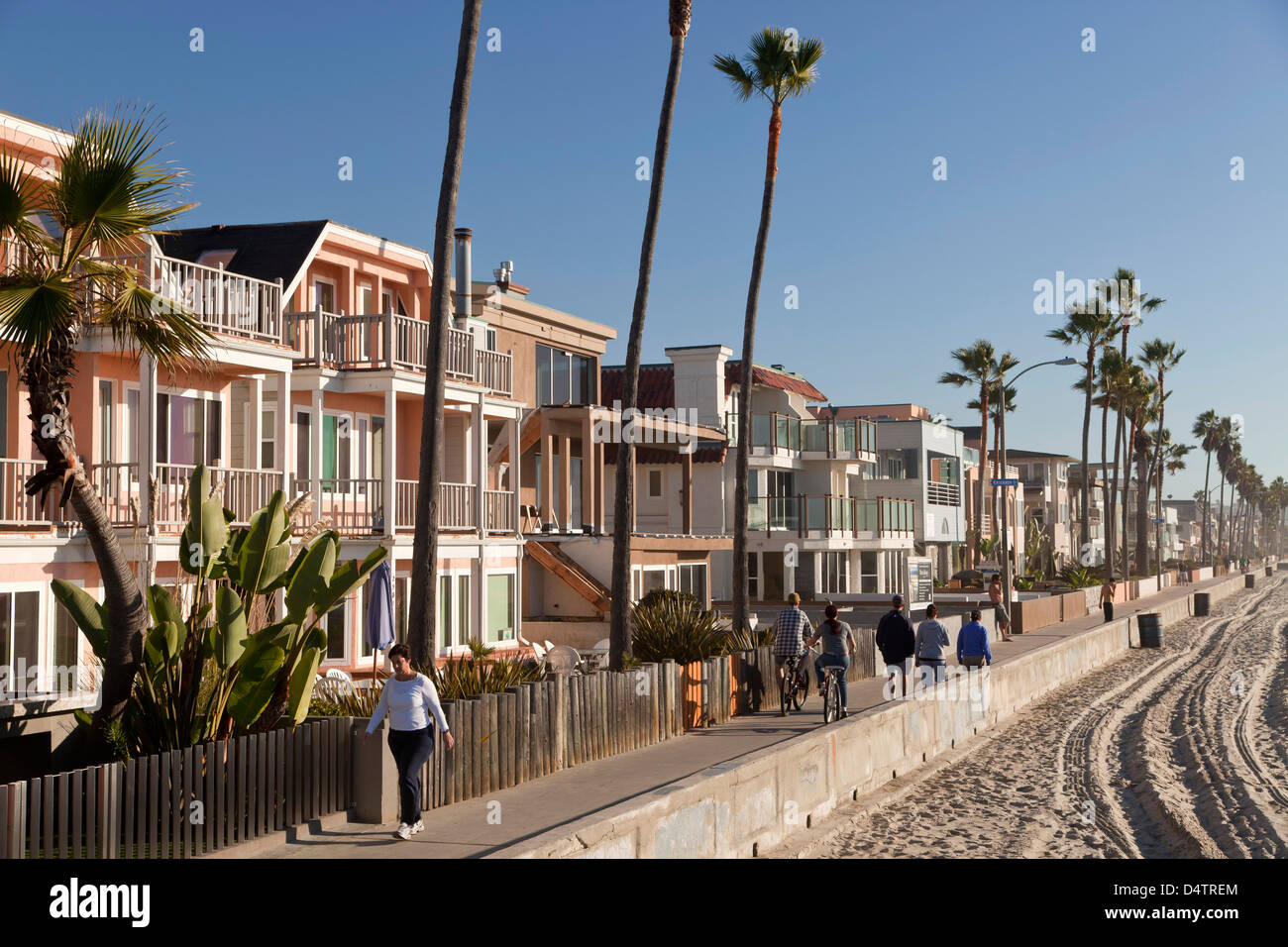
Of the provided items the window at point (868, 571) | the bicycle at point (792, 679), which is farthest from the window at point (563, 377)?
the window at point (868, 571)

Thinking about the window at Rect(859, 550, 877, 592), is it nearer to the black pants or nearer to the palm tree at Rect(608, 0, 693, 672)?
the palm tree at Rect(608, 0, 693, 672)

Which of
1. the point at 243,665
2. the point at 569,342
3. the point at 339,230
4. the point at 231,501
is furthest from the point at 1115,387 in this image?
the point at 243,665

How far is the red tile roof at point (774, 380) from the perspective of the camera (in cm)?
5078

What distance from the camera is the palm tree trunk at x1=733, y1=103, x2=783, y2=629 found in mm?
26219

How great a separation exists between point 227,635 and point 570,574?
21221 mm

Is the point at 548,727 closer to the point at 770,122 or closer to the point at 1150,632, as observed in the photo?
the point at 770,122

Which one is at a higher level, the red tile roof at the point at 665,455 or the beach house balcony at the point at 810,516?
the red tile roof at the point at 665,455

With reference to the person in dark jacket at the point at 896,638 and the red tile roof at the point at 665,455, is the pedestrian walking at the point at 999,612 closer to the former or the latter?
the red tile roof at the point at 665,455

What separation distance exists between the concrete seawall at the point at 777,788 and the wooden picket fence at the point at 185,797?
8.14 ft

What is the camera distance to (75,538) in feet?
62.2

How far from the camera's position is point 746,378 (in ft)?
87.8

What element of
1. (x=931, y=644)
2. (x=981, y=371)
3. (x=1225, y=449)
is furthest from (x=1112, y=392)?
(x=1225, y=449)

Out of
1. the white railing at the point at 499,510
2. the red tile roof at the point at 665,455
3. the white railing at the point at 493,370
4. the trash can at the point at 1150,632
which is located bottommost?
the trash can at the point at 1150,632

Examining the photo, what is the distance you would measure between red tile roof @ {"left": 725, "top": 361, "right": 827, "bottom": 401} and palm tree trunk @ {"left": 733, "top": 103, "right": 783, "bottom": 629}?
19.2m
